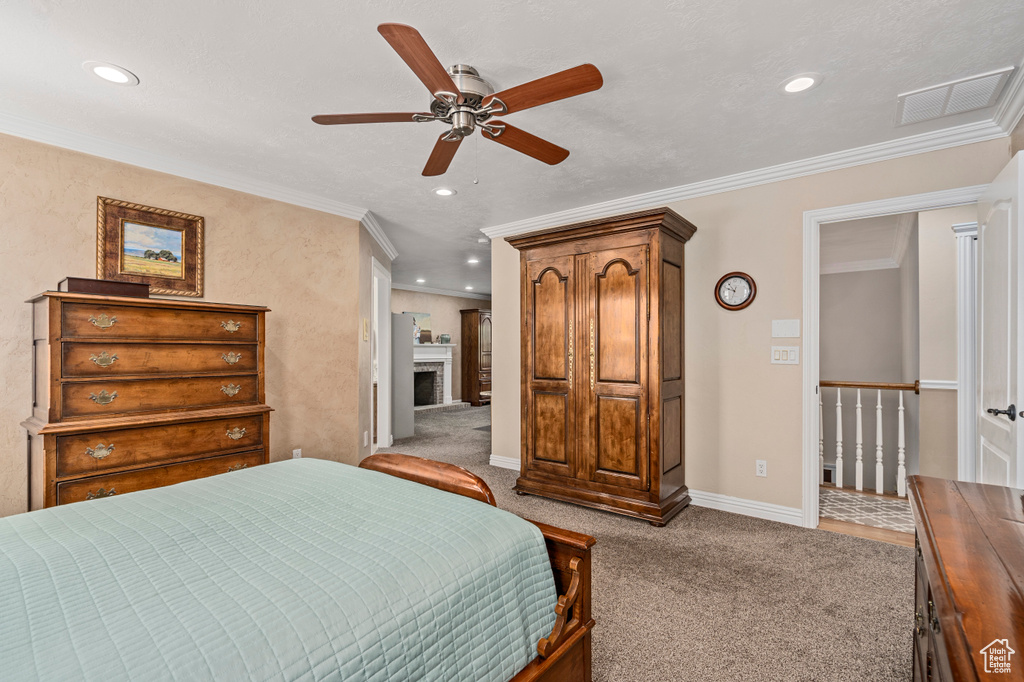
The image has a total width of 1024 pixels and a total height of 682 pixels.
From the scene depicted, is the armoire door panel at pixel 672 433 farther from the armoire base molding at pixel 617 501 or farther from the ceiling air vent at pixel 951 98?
the ceiling air vent at pixel 951 98

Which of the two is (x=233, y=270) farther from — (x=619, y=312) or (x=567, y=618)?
(x=567, y=618)

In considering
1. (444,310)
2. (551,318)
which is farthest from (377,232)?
(444,310)

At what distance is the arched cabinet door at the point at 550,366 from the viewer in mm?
3684

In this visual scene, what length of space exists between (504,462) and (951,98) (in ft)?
13.9

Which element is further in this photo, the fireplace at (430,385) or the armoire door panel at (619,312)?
the fireplace at (430,385)

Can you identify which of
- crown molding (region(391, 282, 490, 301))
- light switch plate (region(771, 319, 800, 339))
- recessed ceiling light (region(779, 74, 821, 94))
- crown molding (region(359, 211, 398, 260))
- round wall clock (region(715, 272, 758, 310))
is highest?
recessed ceiling light (region(779, 74, 821, 94))

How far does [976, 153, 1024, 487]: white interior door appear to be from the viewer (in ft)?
6.22

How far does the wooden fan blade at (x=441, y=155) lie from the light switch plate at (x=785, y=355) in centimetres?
261

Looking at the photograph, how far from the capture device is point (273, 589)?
1.02 meters

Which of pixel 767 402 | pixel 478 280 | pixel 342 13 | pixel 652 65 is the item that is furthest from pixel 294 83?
pixel 478 280

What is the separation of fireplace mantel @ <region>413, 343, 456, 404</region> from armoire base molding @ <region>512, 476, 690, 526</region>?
5.79 m

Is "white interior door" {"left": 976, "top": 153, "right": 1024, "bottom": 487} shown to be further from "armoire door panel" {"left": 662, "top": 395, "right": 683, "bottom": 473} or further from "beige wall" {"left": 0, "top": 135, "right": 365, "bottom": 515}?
"beige wall" {"left": 0, "top": 135, "right": 365, "bottom": 515}

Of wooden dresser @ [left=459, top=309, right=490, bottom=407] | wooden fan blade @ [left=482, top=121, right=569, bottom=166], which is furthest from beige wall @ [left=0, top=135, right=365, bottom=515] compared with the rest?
wooden dresser @ [left=459, top=309, right=490, bottom=407]

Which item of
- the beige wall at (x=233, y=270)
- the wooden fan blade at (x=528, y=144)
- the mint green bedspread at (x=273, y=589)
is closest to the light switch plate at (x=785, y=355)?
the wooden fan blade at (x=528, y=144)
